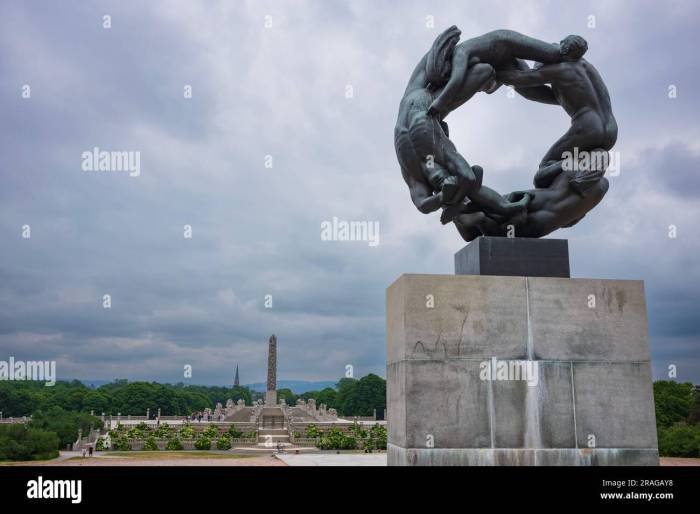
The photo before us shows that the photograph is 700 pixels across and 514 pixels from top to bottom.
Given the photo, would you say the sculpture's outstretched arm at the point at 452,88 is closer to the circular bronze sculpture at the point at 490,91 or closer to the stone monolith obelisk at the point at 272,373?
the circular bronze sculpture at the point at 490,91

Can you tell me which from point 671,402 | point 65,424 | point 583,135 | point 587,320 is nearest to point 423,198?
point 583,135

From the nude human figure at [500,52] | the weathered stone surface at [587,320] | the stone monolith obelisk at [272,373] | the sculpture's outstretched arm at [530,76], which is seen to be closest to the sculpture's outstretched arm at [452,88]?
the nude human figure at [500,52]

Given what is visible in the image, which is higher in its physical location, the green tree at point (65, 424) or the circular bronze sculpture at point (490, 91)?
the circular bronze sculpture at point (490, 91)

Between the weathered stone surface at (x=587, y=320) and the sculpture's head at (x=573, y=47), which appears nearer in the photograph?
the weathered stone surface at (x=587, y=320)

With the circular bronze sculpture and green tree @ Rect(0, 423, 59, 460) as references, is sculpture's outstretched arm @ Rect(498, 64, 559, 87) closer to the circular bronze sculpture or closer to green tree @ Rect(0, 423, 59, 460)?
the circular bronze sculpture

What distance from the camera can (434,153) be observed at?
703cm

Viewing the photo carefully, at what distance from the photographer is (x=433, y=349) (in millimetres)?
6215

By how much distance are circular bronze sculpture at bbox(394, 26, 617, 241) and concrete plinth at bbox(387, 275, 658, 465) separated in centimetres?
110

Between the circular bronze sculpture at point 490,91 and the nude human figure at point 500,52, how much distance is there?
0.04 ft

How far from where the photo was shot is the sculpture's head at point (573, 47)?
285 inches

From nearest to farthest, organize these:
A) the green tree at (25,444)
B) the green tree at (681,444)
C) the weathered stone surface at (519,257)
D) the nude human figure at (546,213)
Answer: the weathered stone surface at (519,257)
the nude human figure at (546,213)
the green tree at (681,444)
the green tree at (25,444)

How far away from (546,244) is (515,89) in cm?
222
